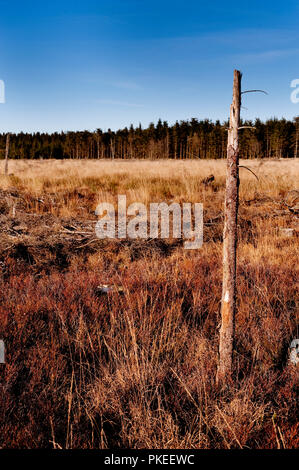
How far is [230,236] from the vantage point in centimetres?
229

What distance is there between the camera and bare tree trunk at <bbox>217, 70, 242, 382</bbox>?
217 centimetres

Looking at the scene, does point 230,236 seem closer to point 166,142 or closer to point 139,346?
point 139,346

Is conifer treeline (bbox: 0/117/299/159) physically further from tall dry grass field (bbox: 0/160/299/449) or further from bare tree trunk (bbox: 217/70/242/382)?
bare tree trunk (bbox: 217/70/242/382)

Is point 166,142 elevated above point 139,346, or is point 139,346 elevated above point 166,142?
point 166,142

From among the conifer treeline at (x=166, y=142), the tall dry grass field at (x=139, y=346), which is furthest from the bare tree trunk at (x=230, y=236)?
the conifer treeline at (x=166, y=142)

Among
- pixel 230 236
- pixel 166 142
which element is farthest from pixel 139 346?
pixel 166 142

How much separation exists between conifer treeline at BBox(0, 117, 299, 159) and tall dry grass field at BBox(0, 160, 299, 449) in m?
35.9

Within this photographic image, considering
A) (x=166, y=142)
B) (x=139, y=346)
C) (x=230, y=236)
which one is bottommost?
(x=139, y=346)

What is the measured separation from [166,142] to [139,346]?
2314 inches

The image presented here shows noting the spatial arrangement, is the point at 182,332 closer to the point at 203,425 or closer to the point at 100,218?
the point at 203,425

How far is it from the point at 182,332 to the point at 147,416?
1.13 metres
